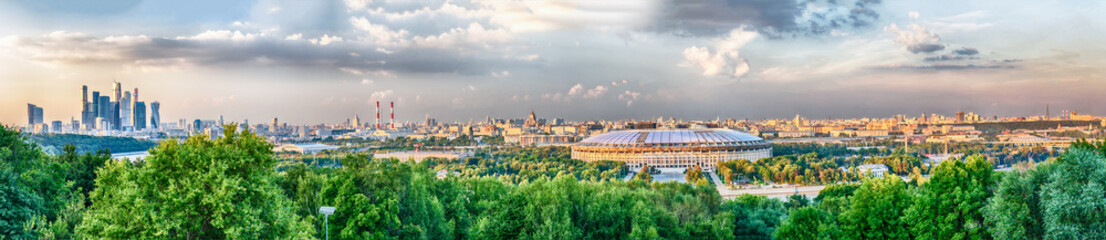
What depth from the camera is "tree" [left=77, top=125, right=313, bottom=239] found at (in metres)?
10.5

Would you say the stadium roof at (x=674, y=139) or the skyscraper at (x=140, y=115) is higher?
the skyscraper at (x=140, y=115)

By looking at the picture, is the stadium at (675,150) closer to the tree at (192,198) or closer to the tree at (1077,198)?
the tree at (1077,198)

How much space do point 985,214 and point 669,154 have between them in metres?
55.5

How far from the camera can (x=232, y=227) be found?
413 inches

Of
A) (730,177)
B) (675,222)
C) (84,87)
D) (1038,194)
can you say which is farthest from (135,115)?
(1038,194)

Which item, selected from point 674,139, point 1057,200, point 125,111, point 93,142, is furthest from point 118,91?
point 1057,200

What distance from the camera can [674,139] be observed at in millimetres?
75188

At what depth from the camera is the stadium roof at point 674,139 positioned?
241 ft

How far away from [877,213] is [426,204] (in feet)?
35.7

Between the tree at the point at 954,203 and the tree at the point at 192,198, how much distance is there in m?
13.8

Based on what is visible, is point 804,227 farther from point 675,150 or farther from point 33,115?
point 33,115

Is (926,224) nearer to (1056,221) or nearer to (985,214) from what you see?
(985,214)

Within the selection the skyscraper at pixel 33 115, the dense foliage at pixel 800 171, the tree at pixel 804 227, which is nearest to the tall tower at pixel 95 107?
the skyscraper at pixel 33 115

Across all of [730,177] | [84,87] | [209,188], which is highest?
[84,87]
